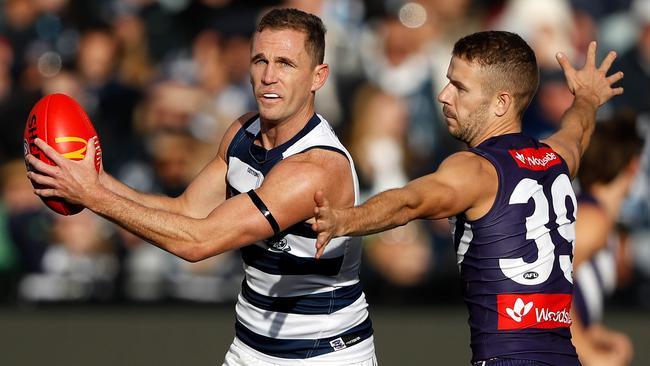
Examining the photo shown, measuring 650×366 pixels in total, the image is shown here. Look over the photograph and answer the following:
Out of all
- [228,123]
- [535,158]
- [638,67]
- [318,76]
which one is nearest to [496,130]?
[535,158]

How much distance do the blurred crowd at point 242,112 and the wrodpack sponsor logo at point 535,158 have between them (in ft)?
18.9

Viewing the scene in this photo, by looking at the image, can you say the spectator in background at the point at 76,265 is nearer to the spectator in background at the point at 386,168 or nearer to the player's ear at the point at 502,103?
the spectator in background at the point at 386,168

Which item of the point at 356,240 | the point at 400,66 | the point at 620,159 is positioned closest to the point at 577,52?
the point at 400,66

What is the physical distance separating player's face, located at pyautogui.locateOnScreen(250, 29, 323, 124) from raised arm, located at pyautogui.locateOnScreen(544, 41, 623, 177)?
1315mm

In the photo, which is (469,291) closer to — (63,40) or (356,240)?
(356,240)

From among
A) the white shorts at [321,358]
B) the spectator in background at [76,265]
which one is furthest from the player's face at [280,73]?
the spectator in background at [76,265]

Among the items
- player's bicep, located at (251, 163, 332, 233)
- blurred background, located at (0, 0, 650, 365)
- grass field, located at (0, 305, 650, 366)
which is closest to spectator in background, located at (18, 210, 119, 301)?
blurred background, located at (0, 0, 650, 365)

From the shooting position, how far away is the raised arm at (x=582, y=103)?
19.1ft

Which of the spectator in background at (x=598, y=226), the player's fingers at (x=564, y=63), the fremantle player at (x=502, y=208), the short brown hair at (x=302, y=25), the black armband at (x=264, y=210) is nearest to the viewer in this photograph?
the fremantle player at (x=502, y=208)

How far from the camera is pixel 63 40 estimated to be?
37.4ft

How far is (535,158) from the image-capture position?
511 cm

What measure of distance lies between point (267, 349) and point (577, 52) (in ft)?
21.0

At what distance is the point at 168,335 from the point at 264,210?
5914 mm

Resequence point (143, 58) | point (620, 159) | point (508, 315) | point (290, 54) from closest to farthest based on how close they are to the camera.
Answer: point (508, 315) < point (290, 54) < point (620, 159) < point (143, 58)
